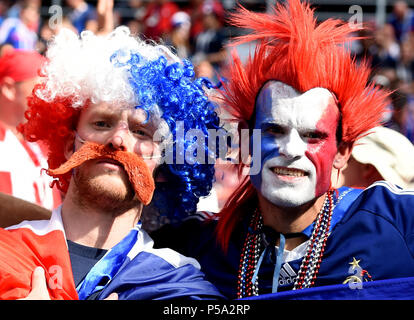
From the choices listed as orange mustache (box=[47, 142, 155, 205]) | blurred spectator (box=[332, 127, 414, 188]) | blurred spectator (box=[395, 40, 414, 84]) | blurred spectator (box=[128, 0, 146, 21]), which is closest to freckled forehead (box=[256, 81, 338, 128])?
orange mustache (box=[47, 142, 155, 205])

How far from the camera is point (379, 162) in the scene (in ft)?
11.5

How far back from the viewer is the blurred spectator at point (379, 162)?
3512 mm

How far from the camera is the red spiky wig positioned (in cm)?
255

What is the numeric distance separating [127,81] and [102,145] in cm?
29

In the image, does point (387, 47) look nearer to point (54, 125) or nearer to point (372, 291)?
point (54, 125)

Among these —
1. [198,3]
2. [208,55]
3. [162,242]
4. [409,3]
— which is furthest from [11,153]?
[409,3]

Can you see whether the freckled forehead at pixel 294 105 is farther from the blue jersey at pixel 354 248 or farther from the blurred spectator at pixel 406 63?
the blurred spectator at pixel 406 63

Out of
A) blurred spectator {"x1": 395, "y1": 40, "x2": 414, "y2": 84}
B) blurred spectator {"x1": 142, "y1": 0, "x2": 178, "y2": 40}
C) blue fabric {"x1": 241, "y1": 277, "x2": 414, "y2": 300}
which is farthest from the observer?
blurred spectator {"x1": 142, "y1": 0, "x2": 178, "y2": 40}

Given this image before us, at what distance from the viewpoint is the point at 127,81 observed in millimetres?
2727

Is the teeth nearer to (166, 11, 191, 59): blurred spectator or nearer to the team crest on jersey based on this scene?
the team crest on jersey

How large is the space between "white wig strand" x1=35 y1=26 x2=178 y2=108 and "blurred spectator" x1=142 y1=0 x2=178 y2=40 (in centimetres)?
566

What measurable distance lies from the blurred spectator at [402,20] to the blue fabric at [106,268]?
642 cm

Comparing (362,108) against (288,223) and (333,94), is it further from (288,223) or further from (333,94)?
(288,223)
